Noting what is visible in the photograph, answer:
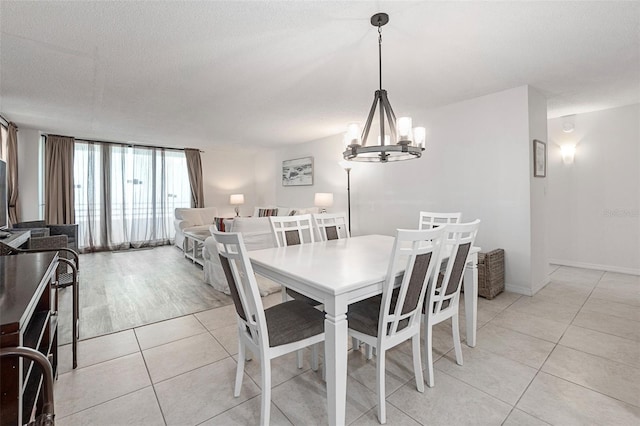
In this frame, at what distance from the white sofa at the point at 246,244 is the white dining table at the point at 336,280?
1.29 metres

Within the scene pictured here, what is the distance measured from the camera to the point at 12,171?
4.25m

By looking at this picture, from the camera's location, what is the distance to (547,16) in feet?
6.18

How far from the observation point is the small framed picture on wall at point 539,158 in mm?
3186

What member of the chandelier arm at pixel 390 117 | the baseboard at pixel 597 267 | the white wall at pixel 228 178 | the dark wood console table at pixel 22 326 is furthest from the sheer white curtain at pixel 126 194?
the baseboard at pixel 597 267

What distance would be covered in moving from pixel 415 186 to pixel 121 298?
3970 millimetres

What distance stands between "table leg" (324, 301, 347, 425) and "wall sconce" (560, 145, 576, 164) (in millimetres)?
4803

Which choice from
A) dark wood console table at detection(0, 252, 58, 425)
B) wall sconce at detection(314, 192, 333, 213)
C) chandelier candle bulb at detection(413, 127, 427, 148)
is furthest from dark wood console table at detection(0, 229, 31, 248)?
wall sconce at detection(314, 192, 333, 213)

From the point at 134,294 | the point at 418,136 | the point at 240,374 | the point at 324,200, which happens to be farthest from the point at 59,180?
the point at 418,136

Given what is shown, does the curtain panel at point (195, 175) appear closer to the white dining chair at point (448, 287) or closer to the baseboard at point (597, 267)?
the white dining chair at point (448, 287)

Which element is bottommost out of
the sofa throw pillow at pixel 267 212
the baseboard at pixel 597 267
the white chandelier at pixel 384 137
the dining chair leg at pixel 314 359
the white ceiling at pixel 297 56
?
the dining chair leg at pixel 314 359

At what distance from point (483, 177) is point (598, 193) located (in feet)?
6.70

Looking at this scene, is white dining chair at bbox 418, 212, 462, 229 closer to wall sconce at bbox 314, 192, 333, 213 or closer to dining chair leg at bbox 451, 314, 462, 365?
dining chair leg at bbox 451, 314, 462, 365

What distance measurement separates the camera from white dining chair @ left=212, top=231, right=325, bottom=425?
134 cm

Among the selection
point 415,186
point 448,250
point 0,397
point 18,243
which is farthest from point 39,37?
point 415,186
